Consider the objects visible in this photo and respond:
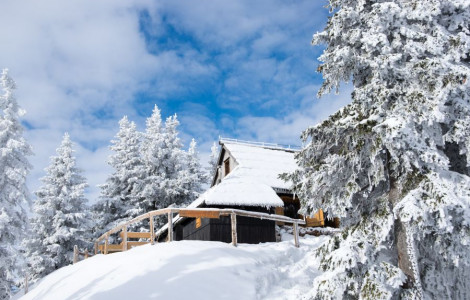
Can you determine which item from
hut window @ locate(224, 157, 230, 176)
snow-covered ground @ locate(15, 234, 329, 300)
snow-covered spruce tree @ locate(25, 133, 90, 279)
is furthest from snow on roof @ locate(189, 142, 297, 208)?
snow-covered spruce tree @ locate(25, 133, 90, 279)

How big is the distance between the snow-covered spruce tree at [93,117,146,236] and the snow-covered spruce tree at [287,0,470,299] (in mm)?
24756

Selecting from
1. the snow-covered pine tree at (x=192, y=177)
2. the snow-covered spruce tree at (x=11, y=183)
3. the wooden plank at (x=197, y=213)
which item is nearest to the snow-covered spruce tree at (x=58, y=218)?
the snow-covered spruce tree at (x=11, y=183)

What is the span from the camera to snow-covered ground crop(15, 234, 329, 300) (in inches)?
433

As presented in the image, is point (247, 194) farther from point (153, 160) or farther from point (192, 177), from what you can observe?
point (153, 160)

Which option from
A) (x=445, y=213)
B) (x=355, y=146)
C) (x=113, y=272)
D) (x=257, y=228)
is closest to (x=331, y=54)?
(x=355, y=146)

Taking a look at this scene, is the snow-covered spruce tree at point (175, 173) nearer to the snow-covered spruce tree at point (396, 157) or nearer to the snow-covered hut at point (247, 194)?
the snow-covered hut at point (247, 194)

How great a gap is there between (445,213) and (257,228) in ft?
43.3

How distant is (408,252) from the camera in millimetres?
8156

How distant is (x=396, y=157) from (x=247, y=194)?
1302cm

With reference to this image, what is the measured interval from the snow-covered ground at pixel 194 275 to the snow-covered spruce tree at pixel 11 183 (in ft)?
24.5

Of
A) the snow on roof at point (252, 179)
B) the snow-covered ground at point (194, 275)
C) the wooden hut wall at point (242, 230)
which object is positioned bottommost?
the snow-covered ground at point (194, 275)

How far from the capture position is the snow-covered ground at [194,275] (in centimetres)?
1100

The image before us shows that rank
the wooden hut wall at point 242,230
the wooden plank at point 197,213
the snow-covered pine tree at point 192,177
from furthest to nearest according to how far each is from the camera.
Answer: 1. the snow-covered pine tree at point 192,177
2. the wooden hut wall at point 242,230
3. the wooden plank at point 197,213

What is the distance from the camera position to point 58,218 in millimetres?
28234
